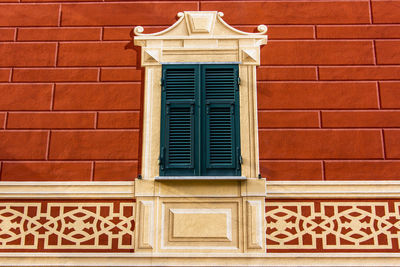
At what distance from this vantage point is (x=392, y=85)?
6.96m

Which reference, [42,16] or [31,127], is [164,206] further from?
[42,16]

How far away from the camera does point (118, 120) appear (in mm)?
6895

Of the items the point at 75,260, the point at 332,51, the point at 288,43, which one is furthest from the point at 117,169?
the point at 332,51

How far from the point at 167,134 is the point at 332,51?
2.63 metres

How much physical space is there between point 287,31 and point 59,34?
3.33m

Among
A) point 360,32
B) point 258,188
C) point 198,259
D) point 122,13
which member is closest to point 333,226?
point 258,188

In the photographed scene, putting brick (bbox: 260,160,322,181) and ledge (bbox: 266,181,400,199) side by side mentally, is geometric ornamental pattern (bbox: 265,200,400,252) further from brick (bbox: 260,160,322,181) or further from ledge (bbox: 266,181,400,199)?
brick (bbox: 260,160,322,181)

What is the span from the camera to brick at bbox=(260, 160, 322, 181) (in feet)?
21.7

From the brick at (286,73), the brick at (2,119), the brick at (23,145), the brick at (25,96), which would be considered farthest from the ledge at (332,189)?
the brick at (2,119)

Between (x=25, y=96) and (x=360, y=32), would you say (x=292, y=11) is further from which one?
(x=25, y=96)

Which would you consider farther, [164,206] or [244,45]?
[244,45]

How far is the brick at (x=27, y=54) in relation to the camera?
7.21 metres

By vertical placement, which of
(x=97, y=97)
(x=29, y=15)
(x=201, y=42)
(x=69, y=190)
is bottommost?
(x=69, y=190)

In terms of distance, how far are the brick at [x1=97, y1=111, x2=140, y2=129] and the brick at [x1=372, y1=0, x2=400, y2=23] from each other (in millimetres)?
3737
